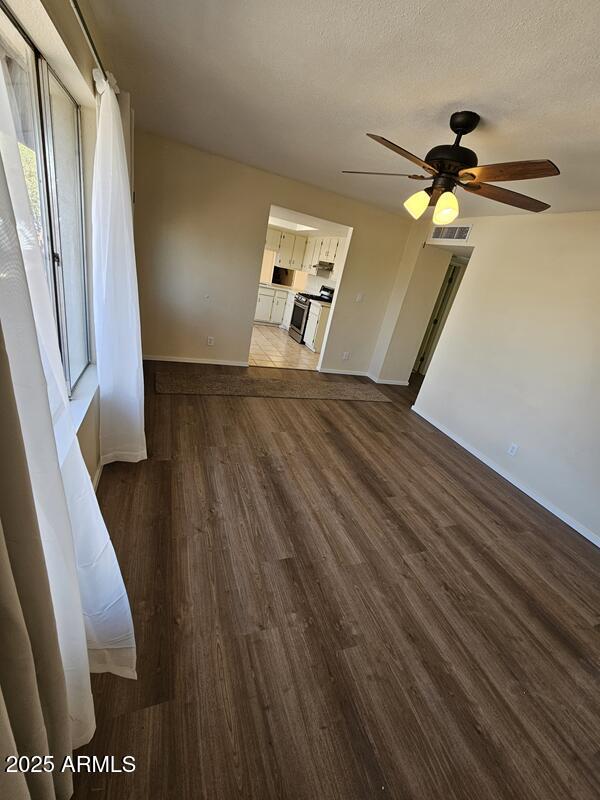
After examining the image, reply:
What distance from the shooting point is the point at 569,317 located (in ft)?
9.36

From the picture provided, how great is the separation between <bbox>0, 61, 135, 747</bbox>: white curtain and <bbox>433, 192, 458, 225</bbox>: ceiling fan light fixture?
1.92 metres

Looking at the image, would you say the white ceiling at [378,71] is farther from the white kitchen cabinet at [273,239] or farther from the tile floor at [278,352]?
the white kitchen cabinet at [273,239]

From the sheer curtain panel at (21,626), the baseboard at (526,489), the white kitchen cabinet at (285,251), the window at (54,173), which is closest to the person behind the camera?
the sheer curtain panel at (21,626)

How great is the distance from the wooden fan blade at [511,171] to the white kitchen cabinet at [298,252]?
5.73 m

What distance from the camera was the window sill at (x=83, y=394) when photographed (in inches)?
66.6

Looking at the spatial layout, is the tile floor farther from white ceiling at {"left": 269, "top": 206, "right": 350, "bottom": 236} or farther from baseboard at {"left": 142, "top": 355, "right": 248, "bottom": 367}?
white ceiling at {"left": 269, "top": 206, "right": 350, "bottom": 236}

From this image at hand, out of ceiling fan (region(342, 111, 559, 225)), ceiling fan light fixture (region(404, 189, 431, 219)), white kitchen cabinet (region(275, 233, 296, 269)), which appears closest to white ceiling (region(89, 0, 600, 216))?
ceiling fan (region(342, 111, 559, 225))

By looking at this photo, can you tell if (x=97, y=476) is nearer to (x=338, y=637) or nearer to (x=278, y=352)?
(x=338, y=637)

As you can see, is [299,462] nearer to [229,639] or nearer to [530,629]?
[229,639]

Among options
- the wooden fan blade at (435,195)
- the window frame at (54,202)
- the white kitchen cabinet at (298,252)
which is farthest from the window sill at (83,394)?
the white kitchen cabinet at (298,252)

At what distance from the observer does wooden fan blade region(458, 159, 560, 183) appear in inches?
59.2

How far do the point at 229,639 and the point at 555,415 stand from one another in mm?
3175

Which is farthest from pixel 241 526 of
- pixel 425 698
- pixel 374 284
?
pixel 374 284

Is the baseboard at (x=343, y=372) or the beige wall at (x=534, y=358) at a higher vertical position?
the beige wall at (x=534, y=358)
